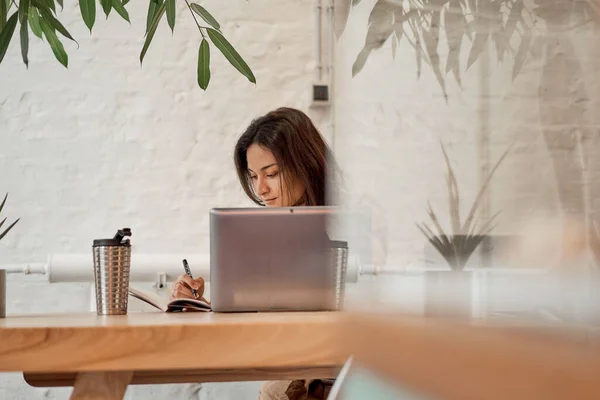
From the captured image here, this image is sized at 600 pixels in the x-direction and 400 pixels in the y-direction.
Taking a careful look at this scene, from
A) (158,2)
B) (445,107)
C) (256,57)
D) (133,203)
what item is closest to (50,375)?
(158,2)

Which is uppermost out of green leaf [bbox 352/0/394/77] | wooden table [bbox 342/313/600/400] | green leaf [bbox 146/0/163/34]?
green leaf [bbox 146/0/163/34]

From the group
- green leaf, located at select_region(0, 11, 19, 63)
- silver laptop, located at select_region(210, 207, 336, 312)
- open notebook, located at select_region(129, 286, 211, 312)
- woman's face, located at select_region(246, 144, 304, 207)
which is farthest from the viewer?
woman's face, located at select_region(246, 144, 304, 207)

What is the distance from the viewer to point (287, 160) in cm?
294

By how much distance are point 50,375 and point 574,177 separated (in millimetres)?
1591

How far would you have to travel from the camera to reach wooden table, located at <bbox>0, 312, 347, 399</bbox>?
1314mm

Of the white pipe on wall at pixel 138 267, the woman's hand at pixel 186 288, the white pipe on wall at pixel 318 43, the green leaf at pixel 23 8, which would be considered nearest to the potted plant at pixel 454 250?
the green leaf at pixel 23 8

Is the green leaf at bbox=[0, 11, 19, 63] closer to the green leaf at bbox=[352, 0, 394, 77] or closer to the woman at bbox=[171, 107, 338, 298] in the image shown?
the woman at bbox=[171, 107, 338, 298]

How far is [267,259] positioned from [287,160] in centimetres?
106

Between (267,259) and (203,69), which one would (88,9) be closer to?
(203,69)

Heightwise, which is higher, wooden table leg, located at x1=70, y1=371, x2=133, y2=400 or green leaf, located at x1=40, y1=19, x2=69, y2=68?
green leaf, located at x1=40, y1=19, x2=69, y2=68

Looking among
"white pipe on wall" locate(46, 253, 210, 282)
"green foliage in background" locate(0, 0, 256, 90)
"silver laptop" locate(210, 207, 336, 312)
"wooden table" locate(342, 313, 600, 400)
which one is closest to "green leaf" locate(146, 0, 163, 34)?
"green foliage in background" locate(0, 0, 256, 90)

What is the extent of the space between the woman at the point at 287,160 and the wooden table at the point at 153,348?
1.51m

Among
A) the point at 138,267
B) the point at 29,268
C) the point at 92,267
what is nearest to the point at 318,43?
the point at 138,267

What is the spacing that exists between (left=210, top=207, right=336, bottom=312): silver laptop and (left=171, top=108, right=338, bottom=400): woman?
3.16ft
